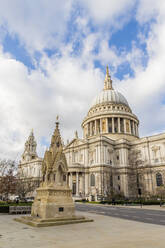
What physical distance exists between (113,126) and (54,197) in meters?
68.4

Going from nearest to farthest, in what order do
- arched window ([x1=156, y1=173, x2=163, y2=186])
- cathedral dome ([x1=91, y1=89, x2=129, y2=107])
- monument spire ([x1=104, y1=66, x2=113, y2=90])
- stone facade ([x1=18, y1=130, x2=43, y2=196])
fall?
arched window ([x1=156, y1=173, x2=163, y2=186])
cathedral dome ([x1=91, y1=89, x2=129, y2=107])
stone facade ([x1=18, y1=130, x2=43, y2=196])
monument spire ([x1=104, y1=66, x2=113, y2=90])

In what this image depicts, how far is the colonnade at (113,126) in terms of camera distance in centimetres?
8262

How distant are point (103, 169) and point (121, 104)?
37.6 meters

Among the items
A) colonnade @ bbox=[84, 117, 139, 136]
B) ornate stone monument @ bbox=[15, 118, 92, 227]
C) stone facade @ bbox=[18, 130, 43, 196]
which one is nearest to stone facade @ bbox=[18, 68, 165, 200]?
colonnade @ bbox=[84, 117, 139, 136]

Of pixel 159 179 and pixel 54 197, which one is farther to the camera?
pixel 159 179

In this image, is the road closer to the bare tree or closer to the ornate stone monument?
the ornate stone monument

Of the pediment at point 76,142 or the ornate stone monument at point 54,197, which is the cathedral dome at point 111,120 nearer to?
the pediment at point 76,142

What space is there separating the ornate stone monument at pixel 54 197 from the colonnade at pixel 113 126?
64445 millimetres

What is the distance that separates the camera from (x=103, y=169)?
207 feet

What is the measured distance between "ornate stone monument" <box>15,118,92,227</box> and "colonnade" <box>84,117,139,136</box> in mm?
64445

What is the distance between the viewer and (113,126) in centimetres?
8262

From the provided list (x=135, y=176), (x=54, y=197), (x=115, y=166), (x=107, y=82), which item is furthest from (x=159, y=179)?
(x=107, y=82)

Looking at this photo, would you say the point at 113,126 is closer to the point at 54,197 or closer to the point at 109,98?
the point at 109,98

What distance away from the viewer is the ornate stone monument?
1514 centimetres
